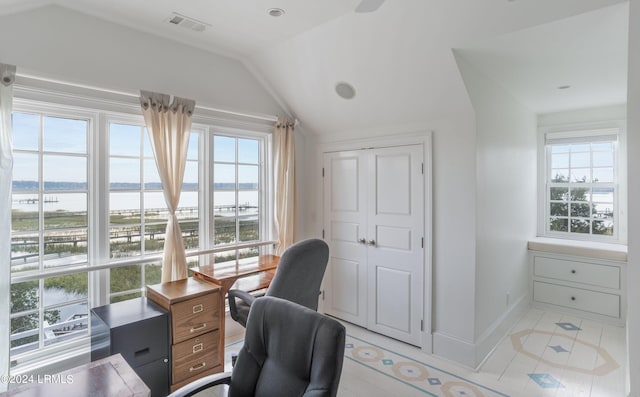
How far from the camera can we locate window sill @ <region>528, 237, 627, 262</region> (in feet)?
11.7

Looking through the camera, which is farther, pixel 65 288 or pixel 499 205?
pixel 499 205

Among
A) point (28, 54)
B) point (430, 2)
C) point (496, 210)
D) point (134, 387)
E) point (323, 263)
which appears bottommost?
point (134, 387)

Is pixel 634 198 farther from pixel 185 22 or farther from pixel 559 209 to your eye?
pixel 559 209

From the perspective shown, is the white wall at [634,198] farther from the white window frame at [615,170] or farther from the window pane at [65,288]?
the window pane at [65,288]

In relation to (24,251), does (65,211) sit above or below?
above

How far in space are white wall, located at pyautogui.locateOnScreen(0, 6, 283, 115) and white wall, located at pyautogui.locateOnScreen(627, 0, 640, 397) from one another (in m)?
2.85

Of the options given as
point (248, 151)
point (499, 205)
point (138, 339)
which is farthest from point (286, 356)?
point (499, 205)

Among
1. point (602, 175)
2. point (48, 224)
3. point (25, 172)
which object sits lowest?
point (48, 224)

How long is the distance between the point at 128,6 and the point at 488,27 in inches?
96.2

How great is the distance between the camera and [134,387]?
1.44m

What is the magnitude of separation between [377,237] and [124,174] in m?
2.34

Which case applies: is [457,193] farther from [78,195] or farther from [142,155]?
[78,195]

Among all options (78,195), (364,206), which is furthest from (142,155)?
(364,206)

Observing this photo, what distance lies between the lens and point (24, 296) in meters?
2.24
